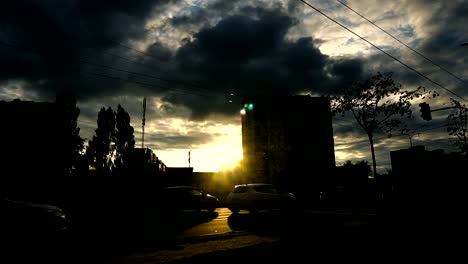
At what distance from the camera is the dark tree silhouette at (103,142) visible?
39.8 m

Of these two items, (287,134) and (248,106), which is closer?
(248,106)

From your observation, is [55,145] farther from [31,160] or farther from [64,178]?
[64,178]

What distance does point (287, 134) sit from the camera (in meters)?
89.6

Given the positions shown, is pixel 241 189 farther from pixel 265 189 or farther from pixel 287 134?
pixel 287 134

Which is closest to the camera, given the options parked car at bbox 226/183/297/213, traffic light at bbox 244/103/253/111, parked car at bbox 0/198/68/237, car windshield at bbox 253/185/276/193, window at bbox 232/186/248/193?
parked car at bbox 0/198/68/237

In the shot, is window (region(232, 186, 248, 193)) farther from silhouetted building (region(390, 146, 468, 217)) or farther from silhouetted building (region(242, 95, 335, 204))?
silhouetted building (region(242, 95, 335, 204))

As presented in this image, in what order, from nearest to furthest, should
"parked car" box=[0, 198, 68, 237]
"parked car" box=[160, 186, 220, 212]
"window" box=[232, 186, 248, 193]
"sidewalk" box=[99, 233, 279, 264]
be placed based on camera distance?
1. "sidewalk" box=[99, 233, 279, 264]
2. "parked car" box=[0, 198, 68, 237]
3. "window" box=[232, 186, 248, 193]
4. "parked car" box=[160, 186, 220, 212]

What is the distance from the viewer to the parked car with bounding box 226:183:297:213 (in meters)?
17.3

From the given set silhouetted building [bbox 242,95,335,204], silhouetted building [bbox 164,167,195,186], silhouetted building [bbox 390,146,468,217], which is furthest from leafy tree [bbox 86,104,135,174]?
silhouetted building [bbox 242,95,335,204]

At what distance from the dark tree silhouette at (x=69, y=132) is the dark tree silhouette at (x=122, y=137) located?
624 centimetres

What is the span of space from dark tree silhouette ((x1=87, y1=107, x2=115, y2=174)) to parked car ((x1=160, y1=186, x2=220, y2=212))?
79.2 feet

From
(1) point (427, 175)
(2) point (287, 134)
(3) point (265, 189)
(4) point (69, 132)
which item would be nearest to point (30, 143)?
(4) point (69, 132)

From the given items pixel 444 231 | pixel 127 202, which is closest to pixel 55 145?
pixel 127 202

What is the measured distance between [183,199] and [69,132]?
19498mm
